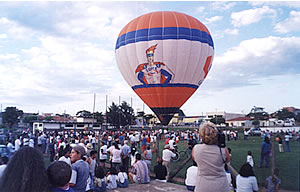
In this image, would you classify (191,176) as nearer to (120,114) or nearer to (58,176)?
(58,176)

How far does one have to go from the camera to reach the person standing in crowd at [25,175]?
95.6 inches

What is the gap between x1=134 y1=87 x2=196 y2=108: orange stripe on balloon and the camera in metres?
24.0

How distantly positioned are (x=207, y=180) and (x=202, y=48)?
21.2 metres

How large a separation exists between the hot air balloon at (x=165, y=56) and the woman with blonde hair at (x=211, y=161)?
19.7 m

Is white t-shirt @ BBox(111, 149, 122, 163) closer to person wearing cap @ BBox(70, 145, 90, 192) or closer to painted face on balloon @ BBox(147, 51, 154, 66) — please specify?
person wearing cap @ BBox(70, 145, 90, 192)

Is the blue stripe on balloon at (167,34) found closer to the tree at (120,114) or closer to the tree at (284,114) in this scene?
the tree at (284,114)

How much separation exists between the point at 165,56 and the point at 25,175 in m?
20.9

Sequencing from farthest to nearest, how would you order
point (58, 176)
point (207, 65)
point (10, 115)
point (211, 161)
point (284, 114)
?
point (10, 115) < point (284, 114) < point (207, 65) < point (211, 161) < point (58, 176)

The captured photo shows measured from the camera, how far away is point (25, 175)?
8.05 feet

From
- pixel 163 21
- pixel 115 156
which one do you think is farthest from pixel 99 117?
pixel 115 156

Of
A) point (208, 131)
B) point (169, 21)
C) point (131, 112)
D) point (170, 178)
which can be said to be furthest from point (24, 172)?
point (131, 112)

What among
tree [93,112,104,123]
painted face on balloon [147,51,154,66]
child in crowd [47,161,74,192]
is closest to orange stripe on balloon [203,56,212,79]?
painted face on balloon [147,51,154,66]

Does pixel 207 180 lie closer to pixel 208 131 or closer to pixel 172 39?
pixel 208 131

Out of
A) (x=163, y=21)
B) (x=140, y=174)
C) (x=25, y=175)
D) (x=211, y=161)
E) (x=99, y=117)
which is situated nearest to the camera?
(x=25, y=175)
